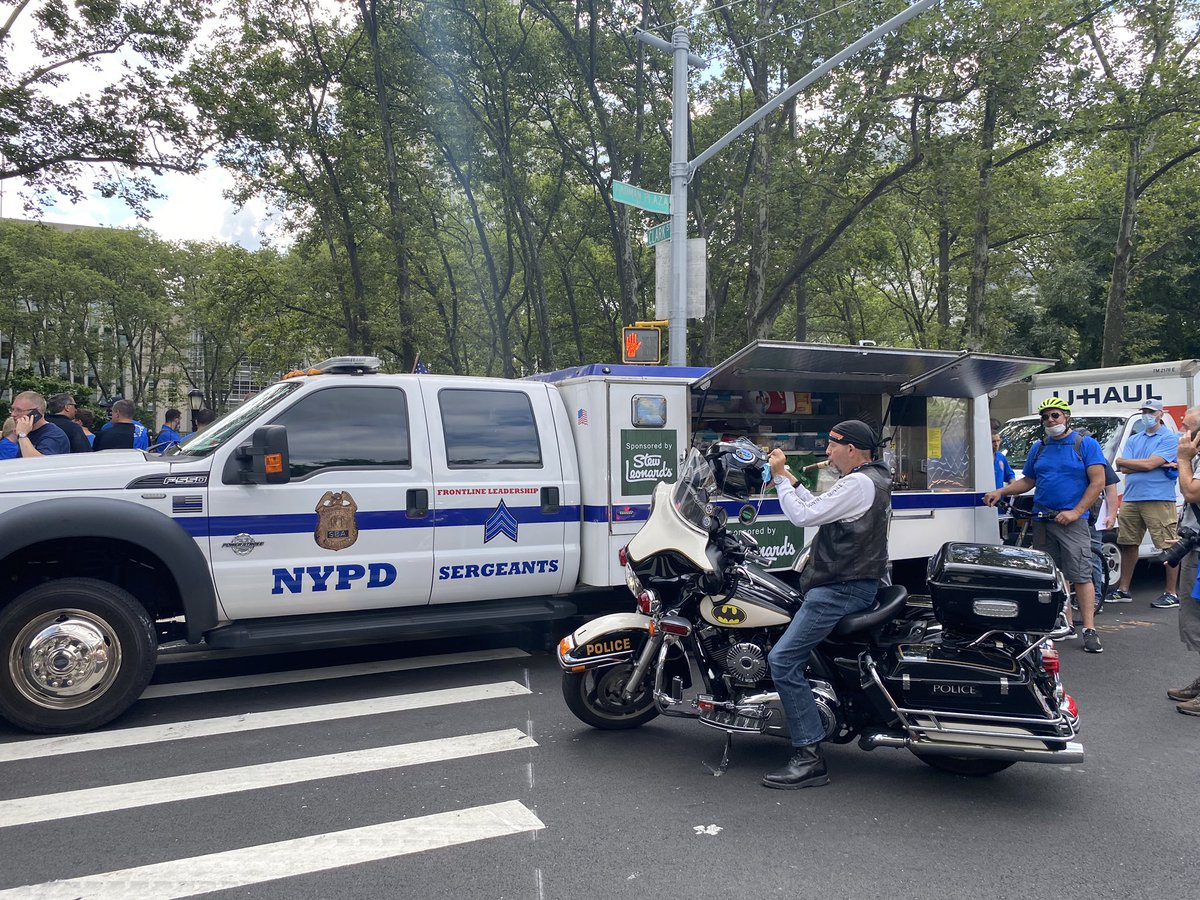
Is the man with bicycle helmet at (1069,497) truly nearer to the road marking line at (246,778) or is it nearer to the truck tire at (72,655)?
the road marking line at (246,778)

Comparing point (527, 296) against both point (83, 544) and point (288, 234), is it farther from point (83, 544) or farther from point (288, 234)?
point (83, 544)

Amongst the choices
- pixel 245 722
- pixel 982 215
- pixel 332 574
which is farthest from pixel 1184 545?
pixel 982 215

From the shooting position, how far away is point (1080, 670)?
6.57 metres

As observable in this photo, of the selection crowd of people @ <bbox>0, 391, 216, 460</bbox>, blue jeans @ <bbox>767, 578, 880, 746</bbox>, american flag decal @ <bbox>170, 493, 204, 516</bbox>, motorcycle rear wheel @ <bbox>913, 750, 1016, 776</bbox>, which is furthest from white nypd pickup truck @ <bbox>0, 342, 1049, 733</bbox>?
crowd of people @ <bbox>0, 391, 216, 460</bbox>

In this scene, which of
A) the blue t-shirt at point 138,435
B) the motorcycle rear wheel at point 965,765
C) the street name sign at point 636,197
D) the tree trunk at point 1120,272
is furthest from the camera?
the tree trunk at point 1120,272

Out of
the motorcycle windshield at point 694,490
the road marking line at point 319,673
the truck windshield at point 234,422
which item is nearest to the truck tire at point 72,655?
the road marking line at point 319,673

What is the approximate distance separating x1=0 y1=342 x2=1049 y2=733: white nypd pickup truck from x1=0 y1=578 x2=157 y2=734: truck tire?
0.03ft

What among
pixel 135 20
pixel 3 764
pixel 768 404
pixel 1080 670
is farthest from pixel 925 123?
pixel 3 764

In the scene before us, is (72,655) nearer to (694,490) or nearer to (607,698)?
(607,698)

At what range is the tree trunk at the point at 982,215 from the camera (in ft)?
51.7

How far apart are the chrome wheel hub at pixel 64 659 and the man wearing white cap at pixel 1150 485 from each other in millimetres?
9246

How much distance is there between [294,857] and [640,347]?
4.88 m

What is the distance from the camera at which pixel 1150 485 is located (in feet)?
29.3

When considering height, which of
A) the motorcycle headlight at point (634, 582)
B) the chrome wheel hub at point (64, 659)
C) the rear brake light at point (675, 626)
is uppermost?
the motorcycle headlight at point (634, 582)
